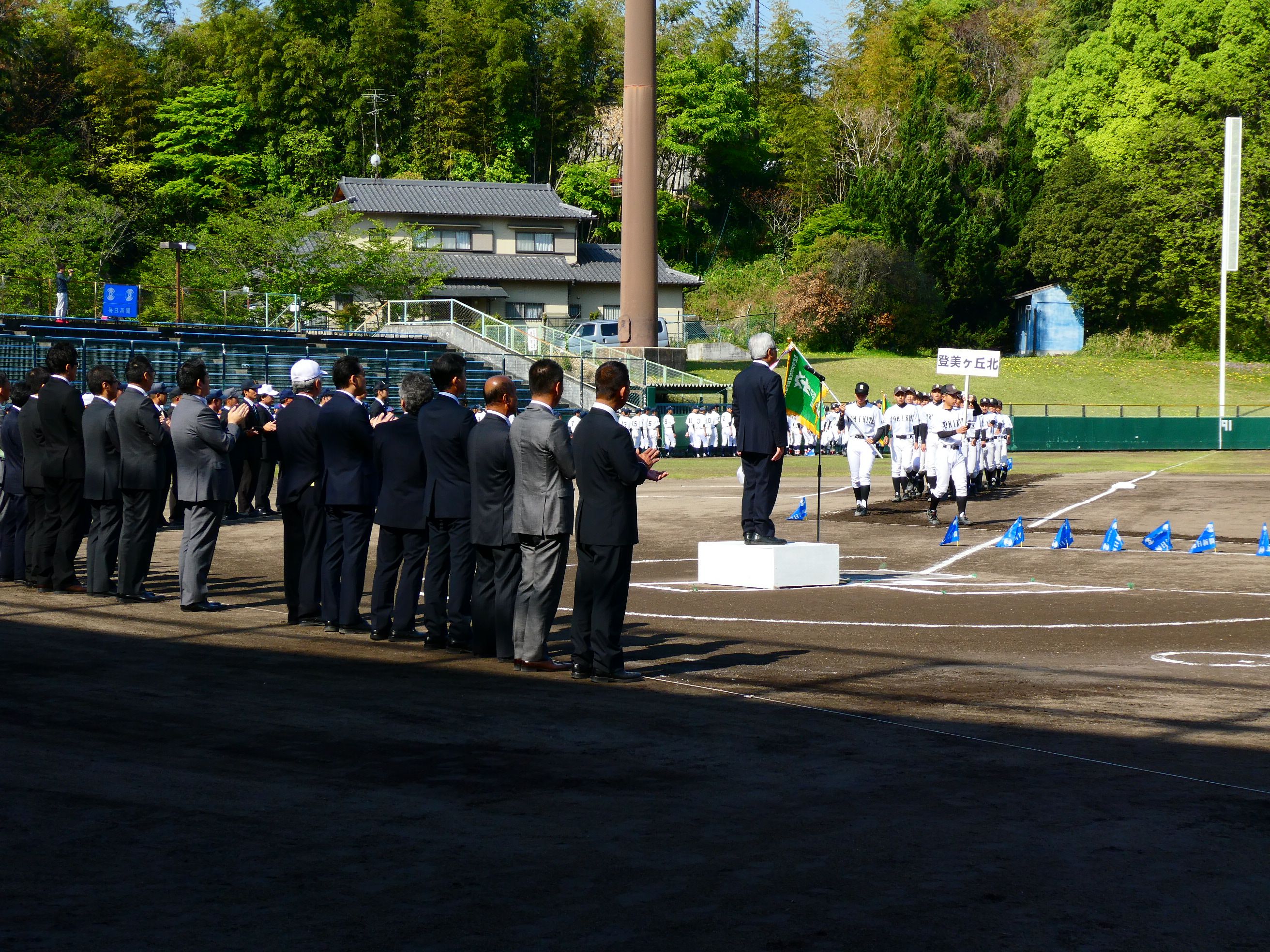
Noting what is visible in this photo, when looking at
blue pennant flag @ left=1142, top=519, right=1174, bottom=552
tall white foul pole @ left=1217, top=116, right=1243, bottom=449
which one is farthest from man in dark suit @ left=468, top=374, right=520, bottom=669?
tall white foul pole @ left=1217, top=116, right=1243, bottom=449

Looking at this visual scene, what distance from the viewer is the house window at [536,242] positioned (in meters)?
71.8

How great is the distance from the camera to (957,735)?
801cm

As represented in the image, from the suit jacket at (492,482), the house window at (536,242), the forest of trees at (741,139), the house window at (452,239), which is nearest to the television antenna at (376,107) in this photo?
the forest of trees at (741,139)

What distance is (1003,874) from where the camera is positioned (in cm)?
546

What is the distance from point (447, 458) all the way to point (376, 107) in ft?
259

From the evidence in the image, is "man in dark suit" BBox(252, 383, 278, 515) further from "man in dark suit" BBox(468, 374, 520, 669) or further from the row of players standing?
the row of players standing

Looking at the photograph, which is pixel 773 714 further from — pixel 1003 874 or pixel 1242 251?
pixel 1242 251

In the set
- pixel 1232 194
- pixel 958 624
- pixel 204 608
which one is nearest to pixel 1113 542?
pixel 958 624

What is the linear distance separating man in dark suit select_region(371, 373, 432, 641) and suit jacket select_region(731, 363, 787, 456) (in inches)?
171

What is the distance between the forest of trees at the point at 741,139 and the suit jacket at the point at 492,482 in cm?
4592

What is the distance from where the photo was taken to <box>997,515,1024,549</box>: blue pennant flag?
772 inches

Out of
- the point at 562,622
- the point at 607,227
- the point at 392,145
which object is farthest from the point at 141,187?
the point at 562,622

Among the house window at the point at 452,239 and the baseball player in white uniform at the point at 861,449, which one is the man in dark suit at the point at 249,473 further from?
the house window at the point at 452,239

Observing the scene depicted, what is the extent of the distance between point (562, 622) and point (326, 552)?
7.92 feet
